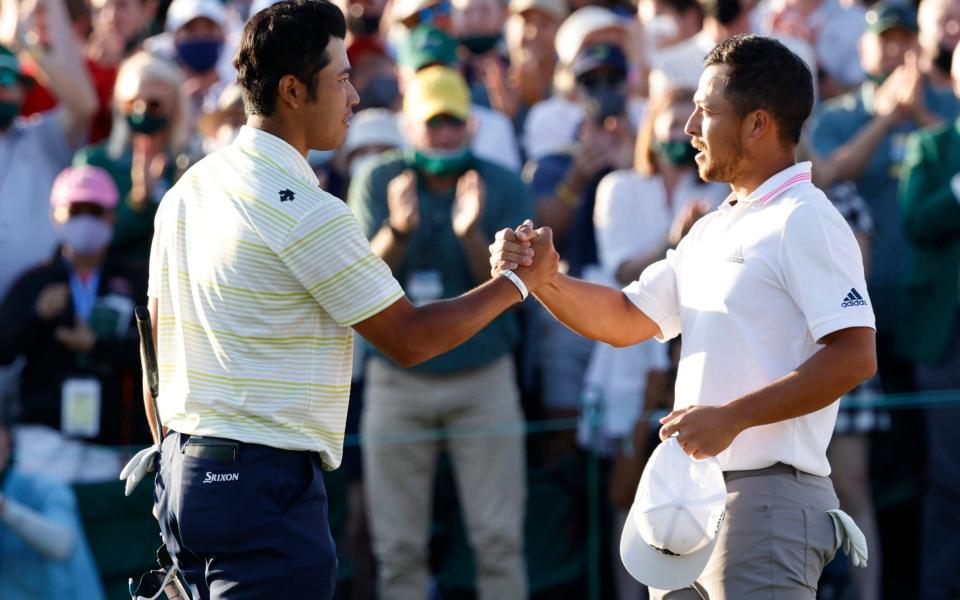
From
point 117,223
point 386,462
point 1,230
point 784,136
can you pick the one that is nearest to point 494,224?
point 386,462

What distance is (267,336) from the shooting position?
408 centimetres

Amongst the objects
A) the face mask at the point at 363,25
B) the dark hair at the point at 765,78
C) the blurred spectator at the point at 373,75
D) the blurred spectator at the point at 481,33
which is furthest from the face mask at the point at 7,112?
the dark hair at the point at 765,78

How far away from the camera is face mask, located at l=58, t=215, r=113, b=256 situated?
8031mm

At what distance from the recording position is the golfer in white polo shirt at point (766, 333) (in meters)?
4.12

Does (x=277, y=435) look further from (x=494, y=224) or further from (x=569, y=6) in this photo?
(x=569, y=6)

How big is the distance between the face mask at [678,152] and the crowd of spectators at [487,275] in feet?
0.04

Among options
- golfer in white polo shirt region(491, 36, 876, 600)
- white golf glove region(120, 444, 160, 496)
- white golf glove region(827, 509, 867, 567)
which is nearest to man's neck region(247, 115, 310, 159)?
white golf glove region(120, 444, 160, 496)

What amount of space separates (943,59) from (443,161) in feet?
9.47

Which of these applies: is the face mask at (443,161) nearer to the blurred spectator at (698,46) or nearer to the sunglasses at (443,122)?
the sunglasses at (443,122)

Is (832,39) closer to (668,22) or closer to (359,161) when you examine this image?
(668,22)

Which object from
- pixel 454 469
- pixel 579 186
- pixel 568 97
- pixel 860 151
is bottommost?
pixel 454 469

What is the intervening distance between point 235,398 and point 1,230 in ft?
16.2

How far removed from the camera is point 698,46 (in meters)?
8.61

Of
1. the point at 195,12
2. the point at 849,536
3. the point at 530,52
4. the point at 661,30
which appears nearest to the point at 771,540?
the point at 849,536
